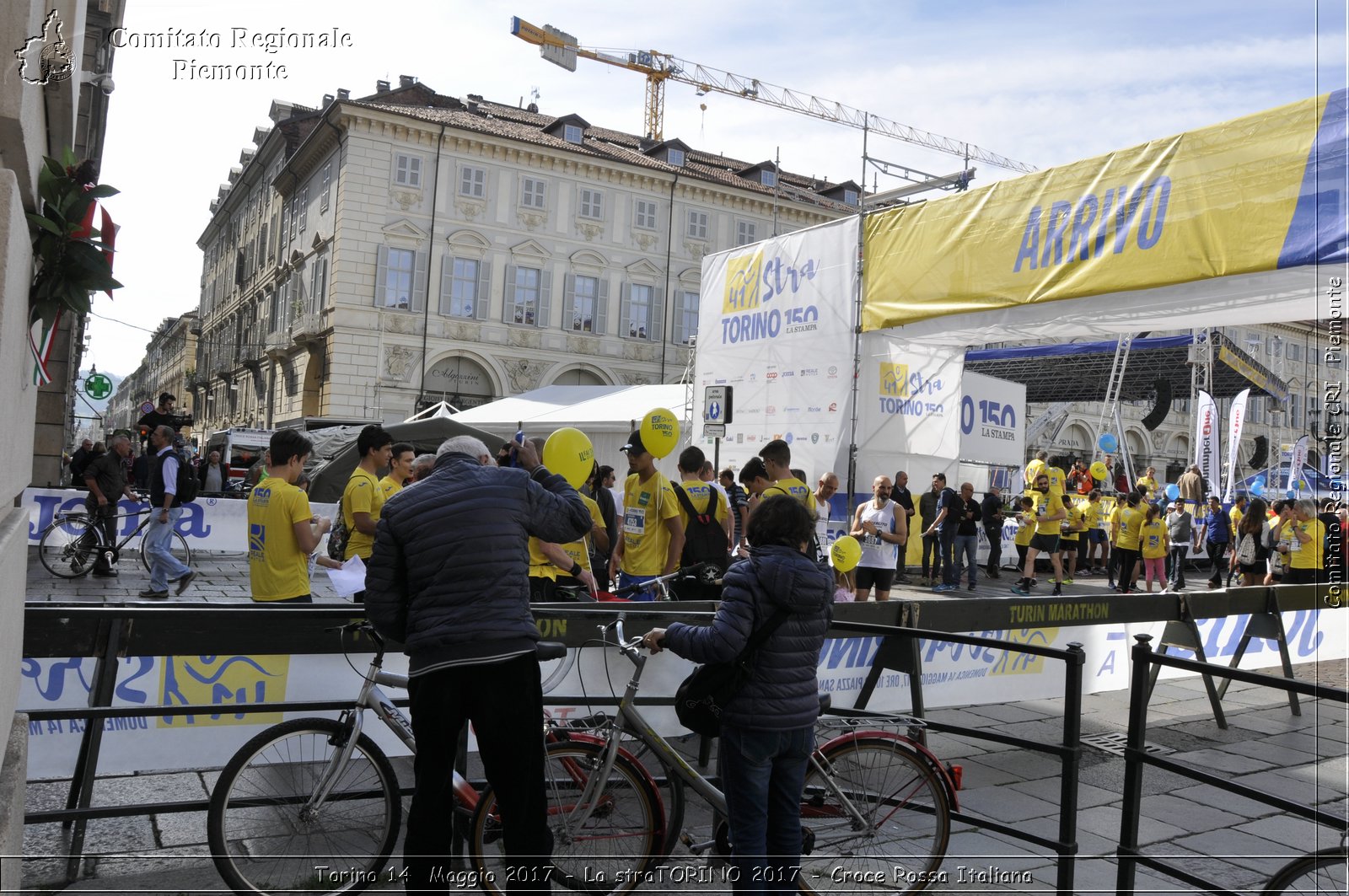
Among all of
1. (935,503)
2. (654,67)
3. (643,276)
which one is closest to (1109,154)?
(935,503)

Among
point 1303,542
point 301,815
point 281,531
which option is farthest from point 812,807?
point 1303,542

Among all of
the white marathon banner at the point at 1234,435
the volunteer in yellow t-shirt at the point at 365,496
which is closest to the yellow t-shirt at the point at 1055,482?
the white marathon banner at the point at 1234,435

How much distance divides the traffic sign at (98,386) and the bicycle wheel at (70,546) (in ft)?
34.4

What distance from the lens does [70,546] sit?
42.5 ft

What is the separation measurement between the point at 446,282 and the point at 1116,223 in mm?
30991

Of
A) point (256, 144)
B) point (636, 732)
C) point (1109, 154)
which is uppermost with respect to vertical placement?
point (256, 144)

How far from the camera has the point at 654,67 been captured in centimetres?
6856

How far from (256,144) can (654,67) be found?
83.9ft

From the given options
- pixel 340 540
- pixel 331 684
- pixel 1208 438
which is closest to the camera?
pixel 331 684

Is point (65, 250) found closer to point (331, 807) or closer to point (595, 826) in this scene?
point (331, 807)

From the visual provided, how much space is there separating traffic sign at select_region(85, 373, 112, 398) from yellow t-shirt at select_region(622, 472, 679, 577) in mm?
19111

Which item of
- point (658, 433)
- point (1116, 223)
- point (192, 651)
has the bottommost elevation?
point (192, 651)

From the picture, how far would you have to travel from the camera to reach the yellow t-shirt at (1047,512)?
17.5 meters

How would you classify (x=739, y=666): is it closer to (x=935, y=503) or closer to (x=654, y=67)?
(x=935, y=503)
